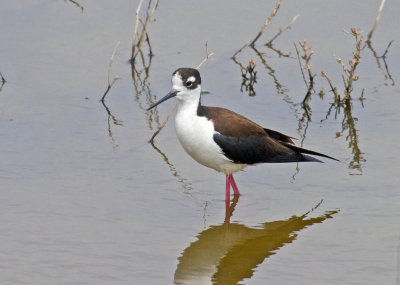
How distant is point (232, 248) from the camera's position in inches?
310

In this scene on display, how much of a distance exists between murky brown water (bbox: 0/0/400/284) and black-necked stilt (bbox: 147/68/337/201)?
299 millimetres

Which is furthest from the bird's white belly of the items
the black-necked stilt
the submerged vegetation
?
the submerged vegetation

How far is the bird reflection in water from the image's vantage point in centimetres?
723

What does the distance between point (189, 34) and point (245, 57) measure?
0.91 meters

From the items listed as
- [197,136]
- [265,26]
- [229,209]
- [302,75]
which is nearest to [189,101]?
[197,136]

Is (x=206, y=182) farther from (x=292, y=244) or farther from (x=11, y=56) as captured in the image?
(x=11, y=56)

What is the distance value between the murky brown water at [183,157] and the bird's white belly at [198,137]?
0.41m

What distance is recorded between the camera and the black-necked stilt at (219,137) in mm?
8578

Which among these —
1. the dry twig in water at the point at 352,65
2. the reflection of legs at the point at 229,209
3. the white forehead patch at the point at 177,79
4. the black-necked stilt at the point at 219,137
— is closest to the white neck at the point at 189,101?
the black-necked stilt at the point at 219,137

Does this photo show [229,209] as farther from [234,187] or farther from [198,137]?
[198,137]

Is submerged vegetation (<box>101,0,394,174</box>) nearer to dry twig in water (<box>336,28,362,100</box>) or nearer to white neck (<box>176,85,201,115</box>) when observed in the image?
dry twig in water (<box>336,28,362,100</box>)

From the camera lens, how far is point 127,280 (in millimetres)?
6945

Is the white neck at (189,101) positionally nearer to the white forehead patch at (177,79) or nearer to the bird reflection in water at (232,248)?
the white forehead patch at (177,79)

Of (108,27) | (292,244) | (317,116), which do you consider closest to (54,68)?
(108,27)
